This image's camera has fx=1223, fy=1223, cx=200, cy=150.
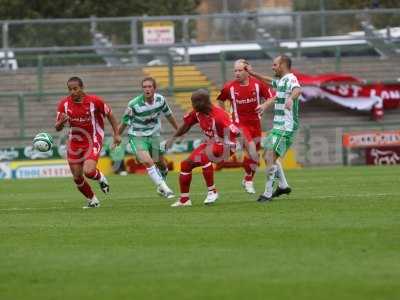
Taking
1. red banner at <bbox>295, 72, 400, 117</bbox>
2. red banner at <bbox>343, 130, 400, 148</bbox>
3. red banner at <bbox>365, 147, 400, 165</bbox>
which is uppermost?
red banner at <bbox>295, 72, 400, 117</bbox>

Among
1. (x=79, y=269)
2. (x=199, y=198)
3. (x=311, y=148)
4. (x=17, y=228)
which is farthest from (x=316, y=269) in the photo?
(x=311, y=148)

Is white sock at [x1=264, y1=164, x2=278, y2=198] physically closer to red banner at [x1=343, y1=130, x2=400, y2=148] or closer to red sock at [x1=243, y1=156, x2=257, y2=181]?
red sock at [x1=243, y1=156, x2=257, y2=181]

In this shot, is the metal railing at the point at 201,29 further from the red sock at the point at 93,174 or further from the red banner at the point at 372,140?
the red sock at the point at 93,174

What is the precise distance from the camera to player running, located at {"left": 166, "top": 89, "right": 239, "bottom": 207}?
17.7 meters

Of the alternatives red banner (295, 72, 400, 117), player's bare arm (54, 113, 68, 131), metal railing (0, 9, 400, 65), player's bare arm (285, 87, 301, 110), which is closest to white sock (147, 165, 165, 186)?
player's bare arm (54, 113, 68, 131)

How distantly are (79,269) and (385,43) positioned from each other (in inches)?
1219

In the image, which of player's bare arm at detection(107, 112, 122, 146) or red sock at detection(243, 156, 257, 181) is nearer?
player's bare arm at detection(107, 112, 122, 146)

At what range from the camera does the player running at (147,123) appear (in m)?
20.5

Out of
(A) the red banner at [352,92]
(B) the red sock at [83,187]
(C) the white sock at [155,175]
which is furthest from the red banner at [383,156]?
(B) the red sock at [83,187]

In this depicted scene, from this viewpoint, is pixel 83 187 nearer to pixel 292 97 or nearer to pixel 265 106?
pixel 265 106

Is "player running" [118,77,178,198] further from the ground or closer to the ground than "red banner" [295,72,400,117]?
further from the ground

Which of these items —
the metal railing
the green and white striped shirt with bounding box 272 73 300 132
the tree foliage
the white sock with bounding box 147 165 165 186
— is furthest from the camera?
the tree foliage

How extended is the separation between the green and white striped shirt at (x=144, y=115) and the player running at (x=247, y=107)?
111 centimetres

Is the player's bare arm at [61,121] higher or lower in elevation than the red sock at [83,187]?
higher
